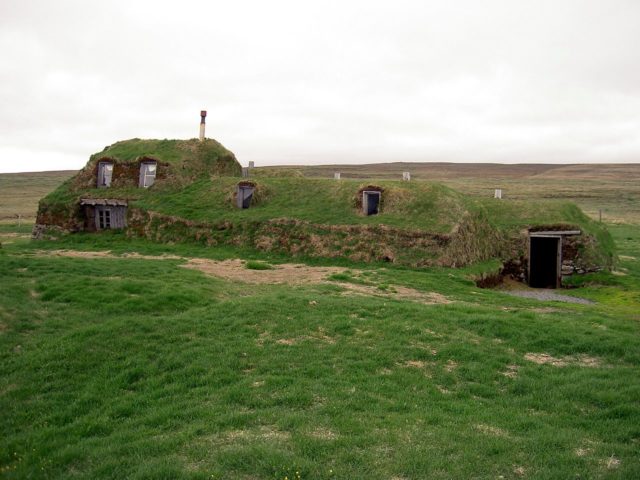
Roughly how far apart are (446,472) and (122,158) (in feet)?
112

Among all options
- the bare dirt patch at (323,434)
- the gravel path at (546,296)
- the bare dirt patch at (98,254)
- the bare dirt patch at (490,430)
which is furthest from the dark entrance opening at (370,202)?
the bare dirt patch at (323,434)

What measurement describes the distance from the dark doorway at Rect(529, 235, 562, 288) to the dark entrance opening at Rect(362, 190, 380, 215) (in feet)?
31.0

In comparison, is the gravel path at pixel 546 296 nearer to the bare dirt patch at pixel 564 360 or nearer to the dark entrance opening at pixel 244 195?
the bare dirt patch at pixel 564 360

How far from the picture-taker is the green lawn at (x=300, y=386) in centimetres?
722

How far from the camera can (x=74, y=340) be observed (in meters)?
12.1

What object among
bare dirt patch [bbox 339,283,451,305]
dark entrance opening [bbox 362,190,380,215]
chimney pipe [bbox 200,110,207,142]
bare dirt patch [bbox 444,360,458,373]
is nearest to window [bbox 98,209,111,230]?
chimney pipe [bbox 200,110,207,142]

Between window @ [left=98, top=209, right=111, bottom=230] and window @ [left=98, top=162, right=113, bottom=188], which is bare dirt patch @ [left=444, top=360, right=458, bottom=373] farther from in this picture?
window @ [left=98, top=162, right=113, bottom=188]

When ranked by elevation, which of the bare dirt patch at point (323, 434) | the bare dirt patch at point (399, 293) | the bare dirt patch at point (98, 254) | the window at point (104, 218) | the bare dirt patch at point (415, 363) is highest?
the window at point (104, 218)

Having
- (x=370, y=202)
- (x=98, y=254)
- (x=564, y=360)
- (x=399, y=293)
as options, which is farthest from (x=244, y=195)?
(x=564, y=360)

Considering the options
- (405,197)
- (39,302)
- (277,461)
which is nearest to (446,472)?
(277,461)

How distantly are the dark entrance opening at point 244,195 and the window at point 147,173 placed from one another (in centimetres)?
671

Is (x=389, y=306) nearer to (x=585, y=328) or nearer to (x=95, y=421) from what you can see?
(x=585, y=328)

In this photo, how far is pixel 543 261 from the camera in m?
32.3

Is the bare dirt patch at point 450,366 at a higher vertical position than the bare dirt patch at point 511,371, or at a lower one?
higher
